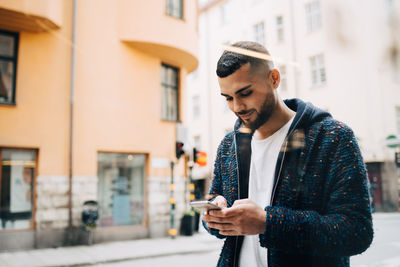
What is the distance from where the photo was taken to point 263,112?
1378 mm

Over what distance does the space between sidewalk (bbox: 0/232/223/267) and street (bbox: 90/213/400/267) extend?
302 mm

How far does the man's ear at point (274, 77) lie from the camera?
4.59ft

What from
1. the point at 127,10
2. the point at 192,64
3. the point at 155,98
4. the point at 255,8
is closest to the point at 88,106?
the point at 155,98

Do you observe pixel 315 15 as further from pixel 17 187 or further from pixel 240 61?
pixel 17 187

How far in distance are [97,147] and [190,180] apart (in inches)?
131

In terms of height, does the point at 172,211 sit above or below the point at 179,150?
below

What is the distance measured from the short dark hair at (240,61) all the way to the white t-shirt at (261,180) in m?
0.26

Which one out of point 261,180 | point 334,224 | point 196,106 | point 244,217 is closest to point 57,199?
point 196,106

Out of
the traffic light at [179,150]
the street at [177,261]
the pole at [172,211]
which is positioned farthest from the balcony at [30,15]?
the street at [177,261]

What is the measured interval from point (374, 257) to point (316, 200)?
19.2 ft

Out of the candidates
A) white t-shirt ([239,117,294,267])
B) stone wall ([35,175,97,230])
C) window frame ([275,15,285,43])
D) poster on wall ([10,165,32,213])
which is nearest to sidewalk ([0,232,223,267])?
stone wall ([35,175,97,230])

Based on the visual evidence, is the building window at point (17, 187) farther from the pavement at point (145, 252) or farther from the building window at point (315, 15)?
the building window at point (315, 15)

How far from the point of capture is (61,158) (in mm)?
9281

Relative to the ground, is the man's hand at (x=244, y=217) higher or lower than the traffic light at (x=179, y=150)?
lower
